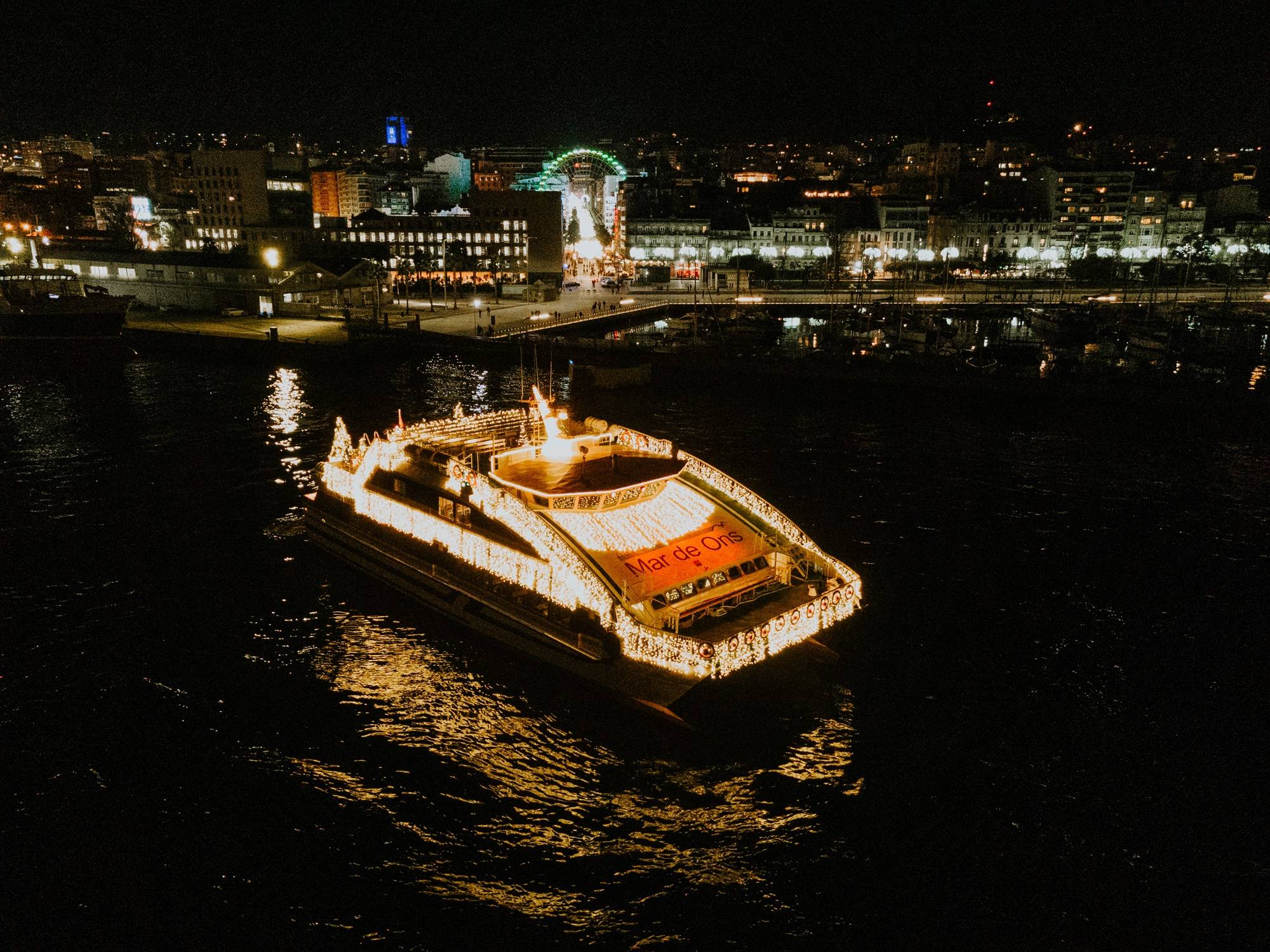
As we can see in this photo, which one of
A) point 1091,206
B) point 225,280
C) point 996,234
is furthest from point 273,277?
point 1091,206

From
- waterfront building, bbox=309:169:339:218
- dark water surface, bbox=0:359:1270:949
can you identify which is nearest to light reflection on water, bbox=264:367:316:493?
dark water surface, bbox=0:359:1270:949

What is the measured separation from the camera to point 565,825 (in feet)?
36.7

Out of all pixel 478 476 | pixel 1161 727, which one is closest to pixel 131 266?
pixel 478 476

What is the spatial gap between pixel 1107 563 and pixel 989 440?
13.8m

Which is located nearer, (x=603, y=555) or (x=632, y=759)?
(x=632, y=759)

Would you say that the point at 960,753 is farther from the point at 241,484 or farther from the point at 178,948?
→ the point at 241,484

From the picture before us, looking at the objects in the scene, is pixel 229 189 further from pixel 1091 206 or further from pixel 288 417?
pixel 1091 206

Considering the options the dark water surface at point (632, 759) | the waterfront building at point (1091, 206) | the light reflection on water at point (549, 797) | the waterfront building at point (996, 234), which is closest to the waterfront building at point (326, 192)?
the waterfront building at point (996, 234)

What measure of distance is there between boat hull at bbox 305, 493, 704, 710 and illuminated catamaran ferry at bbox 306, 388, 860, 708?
0.04m

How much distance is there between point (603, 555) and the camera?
1394 centimetres

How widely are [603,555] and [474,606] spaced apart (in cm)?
325

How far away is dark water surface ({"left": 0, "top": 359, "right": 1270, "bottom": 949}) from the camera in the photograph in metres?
9.91

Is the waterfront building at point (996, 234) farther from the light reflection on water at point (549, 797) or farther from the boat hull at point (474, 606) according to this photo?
the light reflection on water at point (549, 797)

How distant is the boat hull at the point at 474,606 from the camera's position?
42.3 feet
